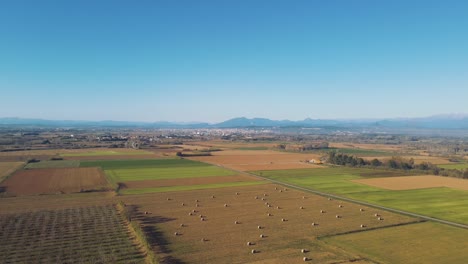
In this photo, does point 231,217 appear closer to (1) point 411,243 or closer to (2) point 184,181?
(1) point 411,243

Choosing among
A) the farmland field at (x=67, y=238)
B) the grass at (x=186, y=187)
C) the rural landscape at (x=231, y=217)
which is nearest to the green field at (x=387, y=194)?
the rural landscape at (x=231, y=217)

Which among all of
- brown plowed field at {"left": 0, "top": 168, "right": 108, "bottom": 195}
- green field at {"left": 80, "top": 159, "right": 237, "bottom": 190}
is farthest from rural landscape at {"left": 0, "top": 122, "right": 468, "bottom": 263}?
→ green field at {"left": 80, "top": 159, "right": 237, "bottom": 190}

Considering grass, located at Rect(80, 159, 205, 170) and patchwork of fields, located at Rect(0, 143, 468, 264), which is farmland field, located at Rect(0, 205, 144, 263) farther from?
grass, located at Rect(80, 159, 205, 170)

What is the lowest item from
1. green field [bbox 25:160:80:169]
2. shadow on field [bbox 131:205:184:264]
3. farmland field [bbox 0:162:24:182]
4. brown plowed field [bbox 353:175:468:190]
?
brown plowed field [bbox 353:175:468:190]

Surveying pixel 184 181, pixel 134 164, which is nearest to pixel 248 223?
pixel 184 181

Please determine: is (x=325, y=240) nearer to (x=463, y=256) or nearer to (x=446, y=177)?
(x=463, y=256)

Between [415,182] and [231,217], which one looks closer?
[231,217]

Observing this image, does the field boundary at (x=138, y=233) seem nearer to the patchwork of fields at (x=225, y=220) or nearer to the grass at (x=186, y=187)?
the patchwork of fields at (x=225, y=220)
